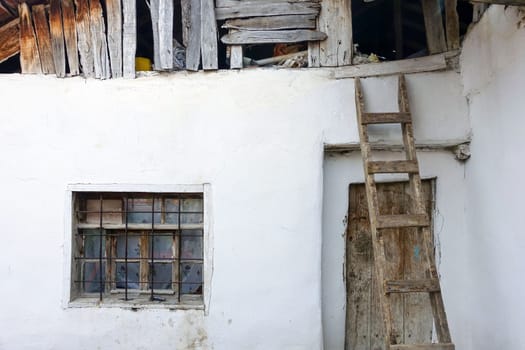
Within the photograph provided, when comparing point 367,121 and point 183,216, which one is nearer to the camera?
point 367,121

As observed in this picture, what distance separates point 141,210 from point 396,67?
2.55 m

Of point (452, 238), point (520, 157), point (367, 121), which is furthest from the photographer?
point (452, 238)

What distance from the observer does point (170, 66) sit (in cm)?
431

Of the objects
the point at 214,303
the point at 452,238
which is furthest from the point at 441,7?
the point at 214,303

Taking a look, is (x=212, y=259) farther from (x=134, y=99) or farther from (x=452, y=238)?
(x=452, y=238)

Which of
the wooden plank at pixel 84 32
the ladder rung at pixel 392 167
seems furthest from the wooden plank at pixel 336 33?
the wooden plank at pixel 84 32

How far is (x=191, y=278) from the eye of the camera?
444 centimetres

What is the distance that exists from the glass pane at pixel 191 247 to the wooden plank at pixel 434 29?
2.64 meters

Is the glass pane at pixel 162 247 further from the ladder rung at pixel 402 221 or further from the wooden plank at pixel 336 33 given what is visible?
the wooden plank at pixel 336 33

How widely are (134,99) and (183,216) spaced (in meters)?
1.11

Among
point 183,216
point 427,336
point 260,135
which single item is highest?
point 260,135

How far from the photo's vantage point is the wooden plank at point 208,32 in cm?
436

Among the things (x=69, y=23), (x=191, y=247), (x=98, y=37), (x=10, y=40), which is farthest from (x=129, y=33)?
(x=191, y=247)

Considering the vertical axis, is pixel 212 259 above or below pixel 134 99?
below
